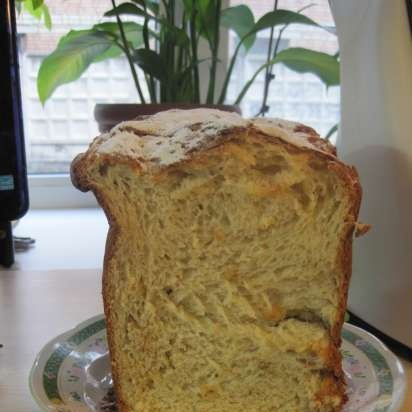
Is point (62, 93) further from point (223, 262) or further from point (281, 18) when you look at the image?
point (223, 262)

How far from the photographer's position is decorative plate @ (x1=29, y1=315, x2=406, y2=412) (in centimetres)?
59

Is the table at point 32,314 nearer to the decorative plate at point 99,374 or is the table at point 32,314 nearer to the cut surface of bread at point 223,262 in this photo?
the decorative plate at point 99,374

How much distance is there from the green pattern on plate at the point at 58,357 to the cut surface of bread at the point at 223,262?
7 centimetres

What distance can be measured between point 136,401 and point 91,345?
123 millimetres

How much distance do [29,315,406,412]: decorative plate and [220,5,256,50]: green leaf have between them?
0.80 m

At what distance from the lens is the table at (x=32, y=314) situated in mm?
674

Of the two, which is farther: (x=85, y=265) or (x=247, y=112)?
(x=247, y=112)

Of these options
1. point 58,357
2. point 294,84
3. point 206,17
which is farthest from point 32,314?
point 294,84

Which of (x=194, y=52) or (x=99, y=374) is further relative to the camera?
(x=194, y=52)

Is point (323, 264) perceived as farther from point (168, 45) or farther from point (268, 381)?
point (168, 45)

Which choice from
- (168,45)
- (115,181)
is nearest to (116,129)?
(115,181)

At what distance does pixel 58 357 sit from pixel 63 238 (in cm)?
80

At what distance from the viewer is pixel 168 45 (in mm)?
1206

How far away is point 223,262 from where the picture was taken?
596 mm
